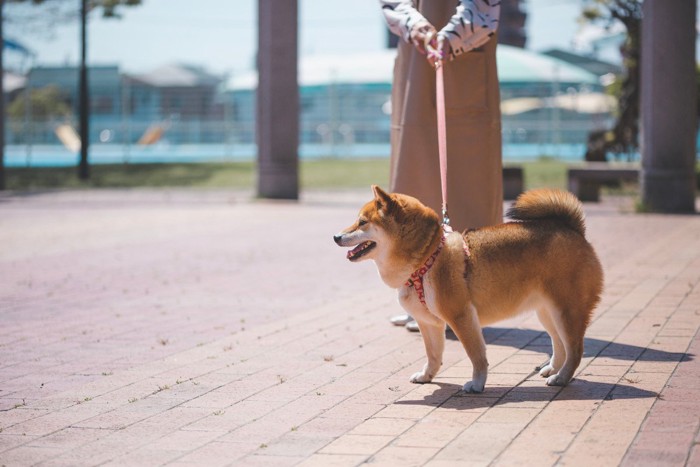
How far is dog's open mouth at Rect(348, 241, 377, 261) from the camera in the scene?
516 cm

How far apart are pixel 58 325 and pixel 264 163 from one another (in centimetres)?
1296

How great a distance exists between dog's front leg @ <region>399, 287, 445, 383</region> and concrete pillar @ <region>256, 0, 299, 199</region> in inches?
586

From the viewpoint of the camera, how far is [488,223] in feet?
23.0

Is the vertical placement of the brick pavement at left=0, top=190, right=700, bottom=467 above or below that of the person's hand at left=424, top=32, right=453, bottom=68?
below

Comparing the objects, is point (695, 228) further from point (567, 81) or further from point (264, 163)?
point (567, 81)

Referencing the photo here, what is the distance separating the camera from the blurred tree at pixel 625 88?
24.2 meters

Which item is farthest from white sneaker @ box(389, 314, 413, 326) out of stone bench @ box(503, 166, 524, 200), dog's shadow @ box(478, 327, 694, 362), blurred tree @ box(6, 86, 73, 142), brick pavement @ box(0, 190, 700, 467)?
blurred tree @ box(6, 86, 73, 142)

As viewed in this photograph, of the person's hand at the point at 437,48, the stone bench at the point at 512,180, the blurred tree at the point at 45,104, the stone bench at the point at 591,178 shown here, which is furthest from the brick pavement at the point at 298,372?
the blurred tree at the point at 45,104

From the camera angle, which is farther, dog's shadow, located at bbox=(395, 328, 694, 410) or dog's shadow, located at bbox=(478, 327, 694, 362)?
dog's shadow, located at bbox=(478, 327, 694, 362)

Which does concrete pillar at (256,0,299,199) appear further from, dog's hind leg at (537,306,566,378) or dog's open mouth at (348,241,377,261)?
dog's open mouth at (348,241,377,261)

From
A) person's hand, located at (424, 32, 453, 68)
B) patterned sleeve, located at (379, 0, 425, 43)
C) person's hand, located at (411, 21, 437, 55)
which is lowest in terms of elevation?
person's hand, located at (424, 32, 453, 68)

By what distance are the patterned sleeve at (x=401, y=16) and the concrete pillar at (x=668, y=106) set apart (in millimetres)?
10174

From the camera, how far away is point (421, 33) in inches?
253

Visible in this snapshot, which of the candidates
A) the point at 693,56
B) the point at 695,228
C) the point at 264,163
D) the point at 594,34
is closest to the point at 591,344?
the point at 695,228
